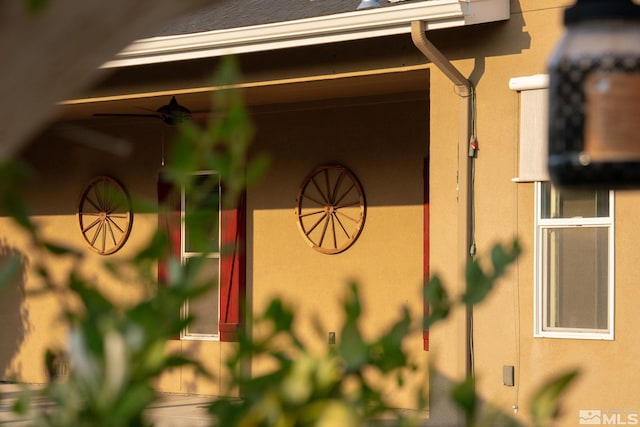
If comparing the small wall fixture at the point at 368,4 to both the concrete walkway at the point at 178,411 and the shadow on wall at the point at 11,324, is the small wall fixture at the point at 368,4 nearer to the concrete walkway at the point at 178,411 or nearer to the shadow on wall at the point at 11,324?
the concrete walkway at the point at 178,411

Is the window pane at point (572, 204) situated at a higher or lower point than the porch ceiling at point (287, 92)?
lower

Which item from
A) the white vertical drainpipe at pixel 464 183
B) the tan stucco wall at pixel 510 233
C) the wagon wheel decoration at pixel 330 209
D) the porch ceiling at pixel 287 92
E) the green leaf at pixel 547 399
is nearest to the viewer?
the green leaf at pixel 547 399

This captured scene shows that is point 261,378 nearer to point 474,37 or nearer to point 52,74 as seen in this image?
point 52,74

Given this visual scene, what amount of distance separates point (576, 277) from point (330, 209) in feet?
9.45

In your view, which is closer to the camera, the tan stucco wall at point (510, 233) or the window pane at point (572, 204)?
the tan stucco wall at point (510, 233)

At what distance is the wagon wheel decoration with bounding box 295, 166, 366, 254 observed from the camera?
914cm

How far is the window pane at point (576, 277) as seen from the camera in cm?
676

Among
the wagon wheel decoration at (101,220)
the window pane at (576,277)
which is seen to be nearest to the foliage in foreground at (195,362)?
the window pane at (576,277)

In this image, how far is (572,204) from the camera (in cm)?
686

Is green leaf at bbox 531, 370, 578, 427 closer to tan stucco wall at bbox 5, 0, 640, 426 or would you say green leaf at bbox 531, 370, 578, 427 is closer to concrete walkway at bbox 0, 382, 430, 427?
tan stucco wall at bbox 5, 0, 640, 426

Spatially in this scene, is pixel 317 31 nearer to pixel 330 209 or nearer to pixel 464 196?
pixel 464 196

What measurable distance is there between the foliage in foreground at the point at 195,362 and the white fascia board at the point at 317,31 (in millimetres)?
5557

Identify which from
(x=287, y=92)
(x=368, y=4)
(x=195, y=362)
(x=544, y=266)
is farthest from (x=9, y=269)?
(x=287, y=92)

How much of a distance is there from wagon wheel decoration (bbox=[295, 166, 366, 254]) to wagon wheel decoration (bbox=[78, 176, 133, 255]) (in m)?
1.94
